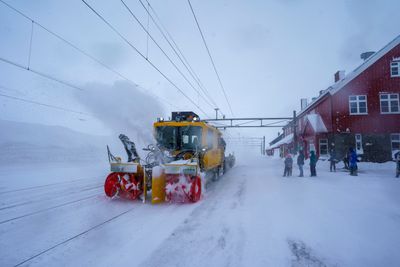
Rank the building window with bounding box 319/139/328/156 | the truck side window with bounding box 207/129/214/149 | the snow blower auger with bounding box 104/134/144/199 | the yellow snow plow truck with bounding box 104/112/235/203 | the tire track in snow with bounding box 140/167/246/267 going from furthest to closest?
the building window with bounding box 319/139/328/156, the truck side window with bounding box 207/129/214/149, the snow blower auger with bounding box 104/134/144/199, the yellow snow plow truck with bounding box 104/112/235/203, the tire track in snow with bounding box 140/167/246/267

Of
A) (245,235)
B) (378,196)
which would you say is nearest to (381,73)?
(378,196)

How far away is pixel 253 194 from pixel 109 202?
469cm

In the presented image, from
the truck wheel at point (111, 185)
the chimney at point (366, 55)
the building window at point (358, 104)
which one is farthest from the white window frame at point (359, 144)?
the truck wheel at point (111, 185)

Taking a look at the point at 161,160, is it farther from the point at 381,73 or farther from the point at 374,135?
the point at 381,73

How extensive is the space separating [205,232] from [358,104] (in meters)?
21.3

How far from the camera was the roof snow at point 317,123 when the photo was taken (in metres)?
21.2

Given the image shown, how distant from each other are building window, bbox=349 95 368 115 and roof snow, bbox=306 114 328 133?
103 inches

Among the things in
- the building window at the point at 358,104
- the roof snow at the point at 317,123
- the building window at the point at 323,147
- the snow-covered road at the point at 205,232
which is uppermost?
the building window at the point at 358,104

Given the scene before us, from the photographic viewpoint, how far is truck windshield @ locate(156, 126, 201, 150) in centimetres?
848

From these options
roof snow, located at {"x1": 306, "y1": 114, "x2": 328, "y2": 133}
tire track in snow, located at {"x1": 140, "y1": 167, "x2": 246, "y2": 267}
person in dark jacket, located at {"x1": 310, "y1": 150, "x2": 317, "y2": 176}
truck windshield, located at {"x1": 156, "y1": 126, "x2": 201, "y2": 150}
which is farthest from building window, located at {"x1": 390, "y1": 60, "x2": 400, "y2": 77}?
tire track in snow, located at {"x1": 140, "y1": 167, "x2": 246, "y2": 267}

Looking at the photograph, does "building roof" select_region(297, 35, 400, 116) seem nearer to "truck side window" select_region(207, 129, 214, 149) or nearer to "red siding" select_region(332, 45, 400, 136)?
"red siding" select_region(332, 45, 400, 136)

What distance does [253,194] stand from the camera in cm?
782

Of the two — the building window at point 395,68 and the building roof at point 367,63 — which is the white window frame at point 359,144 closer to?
the building roof at point 367,63

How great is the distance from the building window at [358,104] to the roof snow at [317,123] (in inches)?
103
